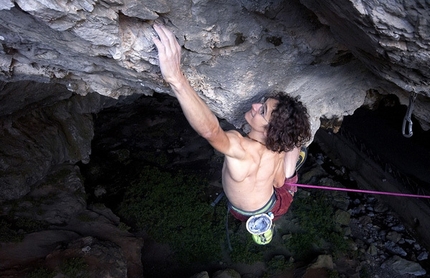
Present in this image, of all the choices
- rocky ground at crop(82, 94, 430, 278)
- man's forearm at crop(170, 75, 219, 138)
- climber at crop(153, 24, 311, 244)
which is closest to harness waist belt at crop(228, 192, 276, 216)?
climber at crop(153, 24, 311, 244)

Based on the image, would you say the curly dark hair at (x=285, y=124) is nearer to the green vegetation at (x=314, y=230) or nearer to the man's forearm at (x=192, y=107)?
the man's forearm at (x=192, y=107)

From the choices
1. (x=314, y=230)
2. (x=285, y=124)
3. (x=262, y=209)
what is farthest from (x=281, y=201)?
(x=314, y=230)

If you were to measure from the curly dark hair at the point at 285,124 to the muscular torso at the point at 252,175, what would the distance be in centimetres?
22

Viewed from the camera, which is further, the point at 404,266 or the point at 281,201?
the point at 404,266

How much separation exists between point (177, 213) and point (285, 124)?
4871mm

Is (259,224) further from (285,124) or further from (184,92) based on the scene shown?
(184,92)

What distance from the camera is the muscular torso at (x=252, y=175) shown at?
3.33 m

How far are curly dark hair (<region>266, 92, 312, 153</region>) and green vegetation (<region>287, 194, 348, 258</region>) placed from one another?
14.7 ft

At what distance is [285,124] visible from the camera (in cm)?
308

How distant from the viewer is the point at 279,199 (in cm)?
416

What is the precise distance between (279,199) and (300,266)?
323cm

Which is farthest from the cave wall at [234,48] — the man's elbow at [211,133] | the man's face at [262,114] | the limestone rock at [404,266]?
the limestone rock at [404,266]

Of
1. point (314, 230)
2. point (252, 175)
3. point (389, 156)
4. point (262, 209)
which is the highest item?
point (252, 175)

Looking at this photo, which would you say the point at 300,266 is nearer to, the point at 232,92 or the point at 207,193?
the point at 207,193
